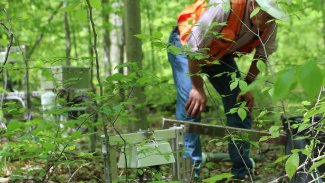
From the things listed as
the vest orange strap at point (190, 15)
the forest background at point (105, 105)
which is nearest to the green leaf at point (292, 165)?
the forest background at point (105, 105)

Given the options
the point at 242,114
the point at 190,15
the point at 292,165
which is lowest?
the point at 292,165

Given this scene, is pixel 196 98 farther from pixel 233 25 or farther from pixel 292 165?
pixel 292 165

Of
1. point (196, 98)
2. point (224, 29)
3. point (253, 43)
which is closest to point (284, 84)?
point (224, 29)

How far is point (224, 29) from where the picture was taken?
3100mm

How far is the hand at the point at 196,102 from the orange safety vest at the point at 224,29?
0.31 m

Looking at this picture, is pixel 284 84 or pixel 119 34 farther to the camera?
pixel 119 34

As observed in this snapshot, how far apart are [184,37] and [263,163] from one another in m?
1.73

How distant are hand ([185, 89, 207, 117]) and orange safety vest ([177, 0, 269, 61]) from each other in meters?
0.31

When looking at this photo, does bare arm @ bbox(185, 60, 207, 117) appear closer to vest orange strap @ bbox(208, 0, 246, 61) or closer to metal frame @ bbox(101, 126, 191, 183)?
vest orange strap @ bbox(208, 0, 246, 61)

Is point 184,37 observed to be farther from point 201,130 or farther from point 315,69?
point 315,69

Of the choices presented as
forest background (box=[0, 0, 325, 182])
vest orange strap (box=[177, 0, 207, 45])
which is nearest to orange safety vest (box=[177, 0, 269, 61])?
vest orange strap (box=[177, 0, 207, 45])

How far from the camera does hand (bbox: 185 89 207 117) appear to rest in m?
3.46

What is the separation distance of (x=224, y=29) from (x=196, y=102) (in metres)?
0.67

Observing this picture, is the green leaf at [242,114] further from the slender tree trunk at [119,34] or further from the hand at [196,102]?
the hand at [196,102]
